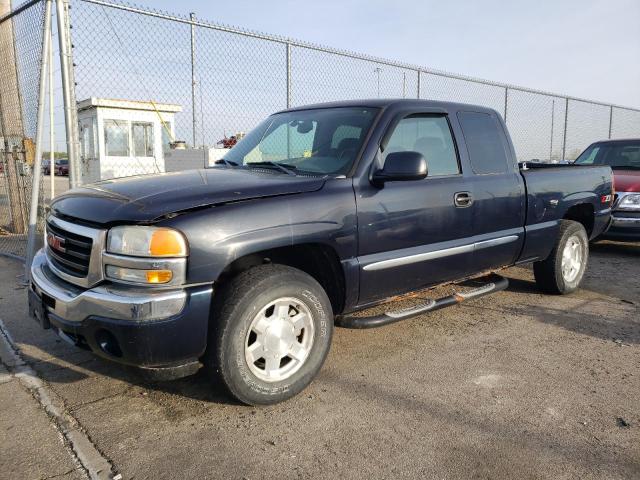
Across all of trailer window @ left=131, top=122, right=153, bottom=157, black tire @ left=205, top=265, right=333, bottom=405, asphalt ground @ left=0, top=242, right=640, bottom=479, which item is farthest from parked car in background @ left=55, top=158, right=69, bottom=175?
black tire @ left=205, top=265, right=333, bottom=405

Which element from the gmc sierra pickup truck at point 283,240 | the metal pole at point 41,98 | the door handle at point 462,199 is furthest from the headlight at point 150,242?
the metal pole at point 41,98

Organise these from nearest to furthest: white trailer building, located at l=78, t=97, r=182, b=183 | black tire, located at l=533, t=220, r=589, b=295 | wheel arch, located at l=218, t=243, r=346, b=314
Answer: wheel arch, located at l=218, t=243, r=346, b=314, black tire, located at l=533, t=220, r=589, b=295, white trailer building, located at l=78, t=97, r=182, b=183

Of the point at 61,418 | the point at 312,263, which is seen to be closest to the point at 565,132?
the point at 312,263

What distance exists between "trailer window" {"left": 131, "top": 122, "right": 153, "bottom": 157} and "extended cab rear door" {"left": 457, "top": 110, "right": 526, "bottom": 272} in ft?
48.0

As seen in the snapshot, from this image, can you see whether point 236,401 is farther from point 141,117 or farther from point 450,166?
point 141,117

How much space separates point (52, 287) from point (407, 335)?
8.60ft

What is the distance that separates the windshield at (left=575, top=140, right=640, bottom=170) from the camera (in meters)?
8.41

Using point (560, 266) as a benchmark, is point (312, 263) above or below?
above

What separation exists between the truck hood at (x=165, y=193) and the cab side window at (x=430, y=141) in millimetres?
898

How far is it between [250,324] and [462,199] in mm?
2012

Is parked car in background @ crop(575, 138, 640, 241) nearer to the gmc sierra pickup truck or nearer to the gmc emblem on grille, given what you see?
the gmc sierra pickup truck

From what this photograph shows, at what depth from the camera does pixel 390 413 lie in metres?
2.89

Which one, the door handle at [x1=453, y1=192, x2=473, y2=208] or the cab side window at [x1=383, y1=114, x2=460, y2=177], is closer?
the cab side window at [x1=383, y1=114, x2=460, y2=177]

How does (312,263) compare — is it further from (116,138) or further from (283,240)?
(116,138)
